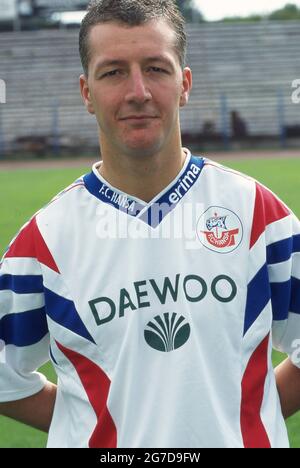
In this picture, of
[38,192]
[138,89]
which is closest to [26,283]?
[138,89]

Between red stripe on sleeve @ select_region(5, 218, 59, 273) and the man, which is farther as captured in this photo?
red stripe on sleeve @ select_region(5, 218, 59, 273)

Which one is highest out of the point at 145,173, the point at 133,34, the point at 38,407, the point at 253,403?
the point at 133,34

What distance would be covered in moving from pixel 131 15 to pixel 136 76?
138 mm

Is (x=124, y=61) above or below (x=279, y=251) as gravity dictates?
above

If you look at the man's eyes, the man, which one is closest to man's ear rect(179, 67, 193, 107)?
the man

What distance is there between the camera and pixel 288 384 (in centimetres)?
220

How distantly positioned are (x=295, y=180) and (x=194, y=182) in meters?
14.0

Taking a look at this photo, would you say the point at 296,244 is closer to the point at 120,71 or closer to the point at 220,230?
the point at 220,230

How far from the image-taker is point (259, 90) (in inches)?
1187

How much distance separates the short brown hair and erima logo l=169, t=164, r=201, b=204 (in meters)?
0.23

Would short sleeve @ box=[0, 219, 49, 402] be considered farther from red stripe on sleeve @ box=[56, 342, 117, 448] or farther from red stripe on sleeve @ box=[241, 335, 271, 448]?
red stripe on sleeve @ box=[241, 335, 271, 448]

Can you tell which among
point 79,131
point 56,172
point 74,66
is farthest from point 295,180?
point 74,66

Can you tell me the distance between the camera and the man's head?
1879mm
